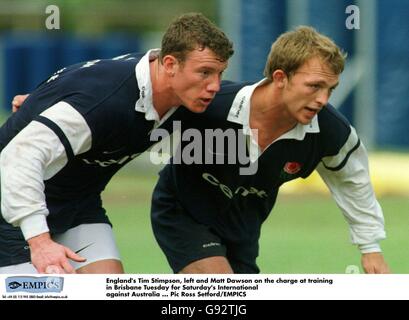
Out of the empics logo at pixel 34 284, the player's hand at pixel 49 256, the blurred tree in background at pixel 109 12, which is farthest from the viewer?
the blurred tree in background at pixel 109 12

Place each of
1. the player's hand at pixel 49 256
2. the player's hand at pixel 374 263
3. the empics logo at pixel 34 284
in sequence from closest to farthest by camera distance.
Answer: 1. the player's hand at pixel 49 256
2. the empics logo at pixel 34 284
3. the player's hand at pixel 374 263

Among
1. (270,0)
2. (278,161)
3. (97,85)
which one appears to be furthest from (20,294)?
(270,0)

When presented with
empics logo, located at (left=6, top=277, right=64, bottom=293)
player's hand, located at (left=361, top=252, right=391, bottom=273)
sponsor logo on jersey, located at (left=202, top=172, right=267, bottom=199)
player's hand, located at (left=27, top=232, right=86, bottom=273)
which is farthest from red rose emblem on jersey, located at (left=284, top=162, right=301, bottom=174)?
player's hand, located at (left=27, top=232, right=86, bottom=273)

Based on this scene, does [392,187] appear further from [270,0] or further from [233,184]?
[233,184]

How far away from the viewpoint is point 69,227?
640 centimetres

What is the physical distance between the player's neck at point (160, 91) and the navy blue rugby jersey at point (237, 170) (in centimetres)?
22

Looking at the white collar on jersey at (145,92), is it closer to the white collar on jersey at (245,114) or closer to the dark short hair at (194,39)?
the dark short hair at (194,39)

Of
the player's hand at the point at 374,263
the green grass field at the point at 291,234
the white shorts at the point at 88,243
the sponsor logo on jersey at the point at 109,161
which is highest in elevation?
the sponsor logo on jersey at the point at 109,161

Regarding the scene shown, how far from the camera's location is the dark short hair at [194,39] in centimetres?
595

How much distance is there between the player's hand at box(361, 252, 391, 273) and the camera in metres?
6.34

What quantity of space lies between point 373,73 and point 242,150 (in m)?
8.68

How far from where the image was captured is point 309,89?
605cm

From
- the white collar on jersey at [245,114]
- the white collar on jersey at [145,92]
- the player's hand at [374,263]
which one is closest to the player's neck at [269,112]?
the white collar on jersey at [245,114]

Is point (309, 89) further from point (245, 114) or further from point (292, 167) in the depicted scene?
point (292, 167)
